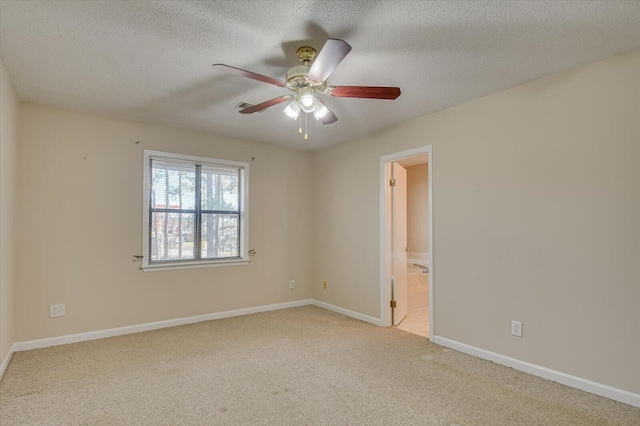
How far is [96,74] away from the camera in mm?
2770

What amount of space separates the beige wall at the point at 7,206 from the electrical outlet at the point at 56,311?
0.28 m

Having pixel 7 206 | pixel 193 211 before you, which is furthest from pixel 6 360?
pixel 193 211

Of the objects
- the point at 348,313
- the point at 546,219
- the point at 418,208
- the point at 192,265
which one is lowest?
the point at 348,313

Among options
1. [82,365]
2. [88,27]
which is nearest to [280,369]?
[82,365]

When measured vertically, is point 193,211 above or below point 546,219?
above

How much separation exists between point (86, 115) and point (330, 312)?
3.84 m

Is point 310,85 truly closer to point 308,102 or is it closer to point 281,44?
point 308,102

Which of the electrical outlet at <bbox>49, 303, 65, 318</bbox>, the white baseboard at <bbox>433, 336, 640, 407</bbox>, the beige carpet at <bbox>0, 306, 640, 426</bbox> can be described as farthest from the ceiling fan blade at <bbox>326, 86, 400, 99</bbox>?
the electrical outlet at <bbox>49, 303, 65, 318</bbox>

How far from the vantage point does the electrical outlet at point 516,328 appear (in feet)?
9.49

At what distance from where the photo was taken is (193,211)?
4352mm

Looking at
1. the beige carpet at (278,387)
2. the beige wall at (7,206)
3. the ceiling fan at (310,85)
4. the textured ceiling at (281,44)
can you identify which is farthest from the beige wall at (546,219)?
the beige wall at (7,206)

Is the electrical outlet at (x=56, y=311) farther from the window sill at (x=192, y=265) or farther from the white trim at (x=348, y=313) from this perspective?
the white trim at (x=348, y=313)

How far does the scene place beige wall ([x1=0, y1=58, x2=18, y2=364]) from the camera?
271 cm

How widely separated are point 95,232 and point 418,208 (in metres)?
4.96
